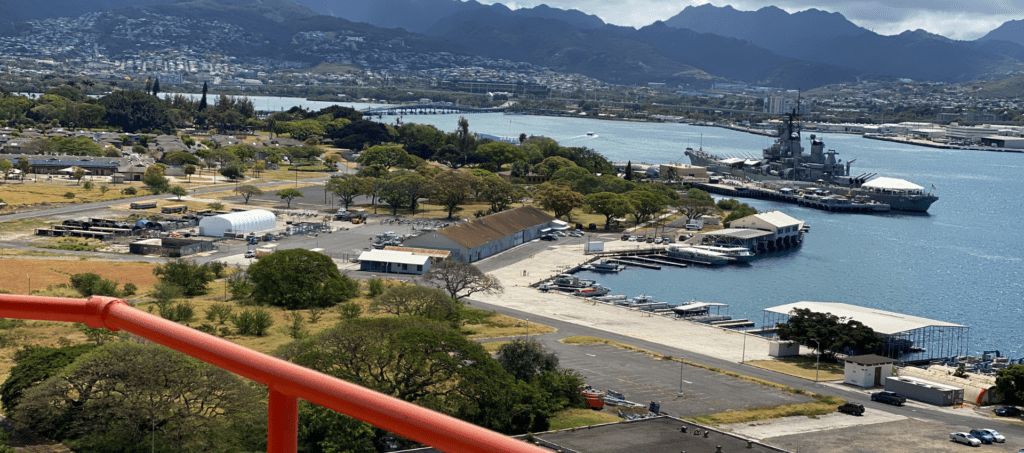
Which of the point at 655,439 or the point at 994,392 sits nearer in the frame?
the point at 655,439

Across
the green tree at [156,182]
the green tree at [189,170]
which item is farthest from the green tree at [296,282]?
the green tree at [189,170]

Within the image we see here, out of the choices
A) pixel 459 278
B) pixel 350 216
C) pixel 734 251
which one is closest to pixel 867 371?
pixel 459 278

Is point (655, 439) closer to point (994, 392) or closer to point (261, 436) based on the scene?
point (261, 436)

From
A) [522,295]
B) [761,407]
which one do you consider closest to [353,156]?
[522,295]

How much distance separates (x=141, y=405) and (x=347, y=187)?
1051 inches

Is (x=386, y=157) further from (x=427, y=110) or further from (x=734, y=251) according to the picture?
(x=427, y=110)

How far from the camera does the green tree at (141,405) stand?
37.8 feet

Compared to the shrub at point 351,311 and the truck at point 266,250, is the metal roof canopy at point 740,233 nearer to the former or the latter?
the truck at point 266,250

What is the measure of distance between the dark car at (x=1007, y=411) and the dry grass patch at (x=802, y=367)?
9.54 feet

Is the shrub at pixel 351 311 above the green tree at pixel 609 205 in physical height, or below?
below

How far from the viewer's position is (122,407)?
458 inches

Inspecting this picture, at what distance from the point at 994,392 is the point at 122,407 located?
15206 mm

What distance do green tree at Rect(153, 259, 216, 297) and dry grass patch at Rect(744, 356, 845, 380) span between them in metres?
13.2

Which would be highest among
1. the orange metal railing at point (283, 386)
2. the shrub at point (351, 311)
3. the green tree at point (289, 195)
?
the orange metal railing at point (283, 386)
